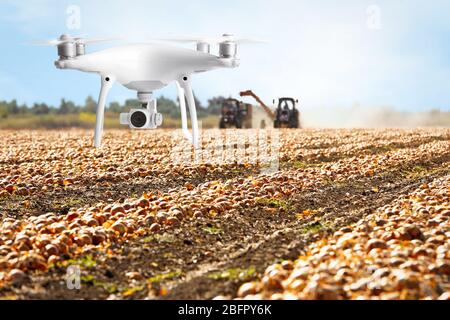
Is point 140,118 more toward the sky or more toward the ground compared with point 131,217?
more toward the sky

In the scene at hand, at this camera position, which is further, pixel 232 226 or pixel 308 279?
pixel 232 226

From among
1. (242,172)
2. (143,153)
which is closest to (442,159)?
(242,172)

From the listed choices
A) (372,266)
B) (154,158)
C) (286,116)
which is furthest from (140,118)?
(286,116)

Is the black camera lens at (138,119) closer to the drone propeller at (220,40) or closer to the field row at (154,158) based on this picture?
the drone propeller at (220,40)

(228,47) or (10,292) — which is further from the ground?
(228,47)

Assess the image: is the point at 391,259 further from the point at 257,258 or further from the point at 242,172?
the point at 242,172
